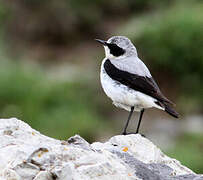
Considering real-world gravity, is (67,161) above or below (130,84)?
below

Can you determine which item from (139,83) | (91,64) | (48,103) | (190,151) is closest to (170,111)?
(139,83)

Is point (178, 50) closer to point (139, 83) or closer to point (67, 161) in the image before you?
point (139, 83)

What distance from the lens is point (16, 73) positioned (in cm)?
1728

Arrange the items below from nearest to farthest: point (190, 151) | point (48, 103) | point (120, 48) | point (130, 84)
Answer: point (130, 84)
point (120, 48)
point (190, 151)
point (48, 103)

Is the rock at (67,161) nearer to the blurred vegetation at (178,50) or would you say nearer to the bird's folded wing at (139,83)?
the bird's folded wing at (139,83)

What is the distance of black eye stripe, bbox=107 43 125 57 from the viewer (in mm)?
9148

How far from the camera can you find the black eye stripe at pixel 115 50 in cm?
915

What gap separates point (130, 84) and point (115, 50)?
741 mm

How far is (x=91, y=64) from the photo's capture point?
66.0 feet

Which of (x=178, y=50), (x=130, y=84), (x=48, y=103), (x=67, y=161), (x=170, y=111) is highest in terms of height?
(x=178, y=50)

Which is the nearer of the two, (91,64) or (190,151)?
(190,151)

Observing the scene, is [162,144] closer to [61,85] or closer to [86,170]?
[61,85]

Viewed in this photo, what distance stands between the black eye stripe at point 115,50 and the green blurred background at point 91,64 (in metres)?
5.88

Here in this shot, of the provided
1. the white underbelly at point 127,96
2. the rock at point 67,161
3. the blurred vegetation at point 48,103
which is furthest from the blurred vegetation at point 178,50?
the rock at point 67,161
